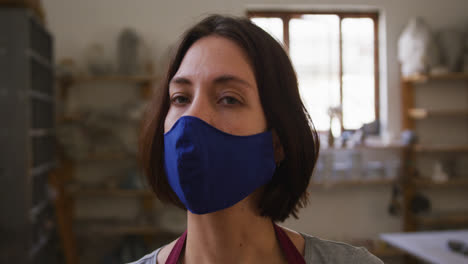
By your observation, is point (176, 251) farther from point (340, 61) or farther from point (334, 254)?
point (340, 61)

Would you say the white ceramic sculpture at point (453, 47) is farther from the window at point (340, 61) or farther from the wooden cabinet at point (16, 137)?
the wooden cabinet at point (16, 137)

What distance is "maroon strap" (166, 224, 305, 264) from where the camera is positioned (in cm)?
90

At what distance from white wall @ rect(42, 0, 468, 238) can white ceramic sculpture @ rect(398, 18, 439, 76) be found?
230 mm

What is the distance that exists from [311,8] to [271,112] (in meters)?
3.62

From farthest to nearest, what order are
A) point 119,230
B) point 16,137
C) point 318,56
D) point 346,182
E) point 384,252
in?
point 318,56 < point 384,252 < point 346,182 < point 119,230 < point 16,137

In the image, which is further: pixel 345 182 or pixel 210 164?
pixel 345 182

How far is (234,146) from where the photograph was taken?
32.3 inches

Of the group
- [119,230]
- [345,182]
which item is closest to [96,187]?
[119,230]

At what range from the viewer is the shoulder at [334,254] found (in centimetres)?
92

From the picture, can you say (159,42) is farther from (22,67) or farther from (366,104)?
(366,104)

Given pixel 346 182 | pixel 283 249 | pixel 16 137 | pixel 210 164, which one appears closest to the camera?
pixel 210 164

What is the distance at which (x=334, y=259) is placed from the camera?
91cm

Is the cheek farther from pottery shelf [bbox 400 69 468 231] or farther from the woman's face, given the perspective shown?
pottery shelf [bbox 400 69 468 231]

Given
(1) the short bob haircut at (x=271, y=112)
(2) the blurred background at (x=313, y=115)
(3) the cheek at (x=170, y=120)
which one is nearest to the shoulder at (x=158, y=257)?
(1) the short bob haircut at (x=271, y=112)
